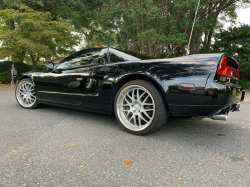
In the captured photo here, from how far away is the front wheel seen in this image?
13.1ft

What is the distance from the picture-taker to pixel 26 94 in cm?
411

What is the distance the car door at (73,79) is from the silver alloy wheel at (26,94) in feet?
1.14

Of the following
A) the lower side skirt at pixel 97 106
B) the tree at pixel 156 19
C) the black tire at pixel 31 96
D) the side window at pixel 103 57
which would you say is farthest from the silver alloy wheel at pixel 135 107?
the tree at pixel 156 19

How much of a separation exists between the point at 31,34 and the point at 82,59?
361 inches

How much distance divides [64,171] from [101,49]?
7.05 ft

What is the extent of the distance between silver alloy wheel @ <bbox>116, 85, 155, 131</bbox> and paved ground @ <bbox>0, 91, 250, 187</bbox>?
0.20m

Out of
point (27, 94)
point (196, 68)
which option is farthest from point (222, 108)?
point (27, 94)

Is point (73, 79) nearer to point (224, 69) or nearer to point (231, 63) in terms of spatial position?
point (224, 69)

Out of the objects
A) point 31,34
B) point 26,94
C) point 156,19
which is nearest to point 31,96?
point 26,94

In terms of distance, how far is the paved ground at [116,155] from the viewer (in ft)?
4.89

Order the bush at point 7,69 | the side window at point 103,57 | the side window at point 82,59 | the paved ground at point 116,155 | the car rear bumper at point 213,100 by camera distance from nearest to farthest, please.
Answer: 1. the paved ground at point 116,155
2. the car rear bumper at point 213,100
3. the side window at point 103,57
4. the side window at point 82,59
5. the bush at point 7,69

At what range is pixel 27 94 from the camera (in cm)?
409

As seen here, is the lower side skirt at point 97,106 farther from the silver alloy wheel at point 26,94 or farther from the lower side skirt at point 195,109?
the silver alloy wheel at point 26,94

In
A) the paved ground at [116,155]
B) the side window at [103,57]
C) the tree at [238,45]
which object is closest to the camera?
the paved ground at [116,155]
